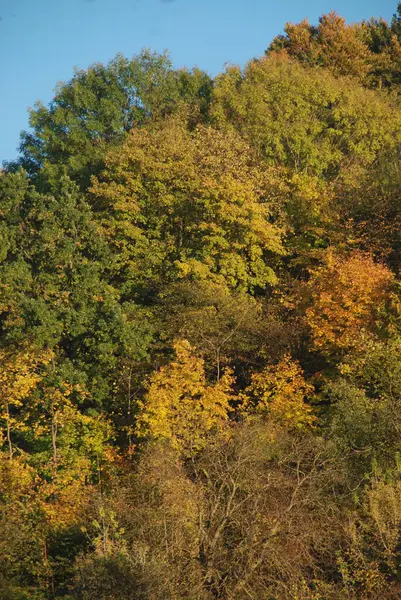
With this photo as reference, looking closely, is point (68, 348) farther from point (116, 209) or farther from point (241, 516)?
point (241, 516)

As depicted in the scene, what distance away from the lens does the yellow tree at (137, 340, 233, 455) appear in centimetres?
2630

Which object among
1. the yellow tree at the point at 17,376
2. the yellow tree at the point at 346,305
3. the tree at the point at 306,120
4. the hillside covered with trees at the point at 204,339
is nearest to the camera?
the hillside covered with trees at the point at 204,339

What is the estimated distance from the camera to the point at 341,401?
2453cm

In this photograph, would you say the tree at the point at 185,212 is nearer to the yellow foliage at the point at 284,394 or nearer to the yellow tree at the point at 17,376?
the yellow foliage at the point at 284,394

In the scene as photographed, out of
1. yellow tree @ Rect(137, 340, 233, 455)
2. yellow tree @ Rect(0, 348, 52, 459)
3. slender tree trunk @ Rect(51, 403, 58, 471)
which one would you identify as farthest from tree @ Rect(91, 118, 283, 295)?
slender tree trunk @ Rect(51, 403, 58, 471)

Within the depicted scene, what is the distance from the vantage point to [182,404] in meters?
27.5

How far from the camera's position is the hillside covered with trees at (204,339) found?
19.3 metres

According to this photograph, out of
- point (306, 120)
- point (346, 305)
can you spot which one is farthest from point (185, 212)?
point (346, 305)

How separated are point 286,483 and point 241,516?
1.56 m

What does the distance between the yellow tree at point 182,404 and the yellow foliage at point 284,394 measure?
1274 mm

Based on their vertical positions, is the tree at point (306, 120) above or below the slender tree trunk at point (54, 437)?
above

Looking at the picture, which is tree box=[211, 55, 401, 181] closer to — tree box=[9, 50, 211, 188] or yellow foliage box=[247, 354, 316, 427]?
tree box=[9, 50, 211, 188]

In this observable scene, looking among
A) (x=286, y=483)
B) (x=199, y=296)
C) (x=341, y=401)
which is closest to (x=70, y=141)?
(x=199, y=296)

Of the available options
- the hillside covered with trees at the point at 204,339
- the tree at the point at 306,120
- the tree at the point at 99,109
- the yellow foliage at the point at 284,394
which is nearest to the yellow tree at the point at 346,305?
the hillside covered with trees at the point at 204,339
